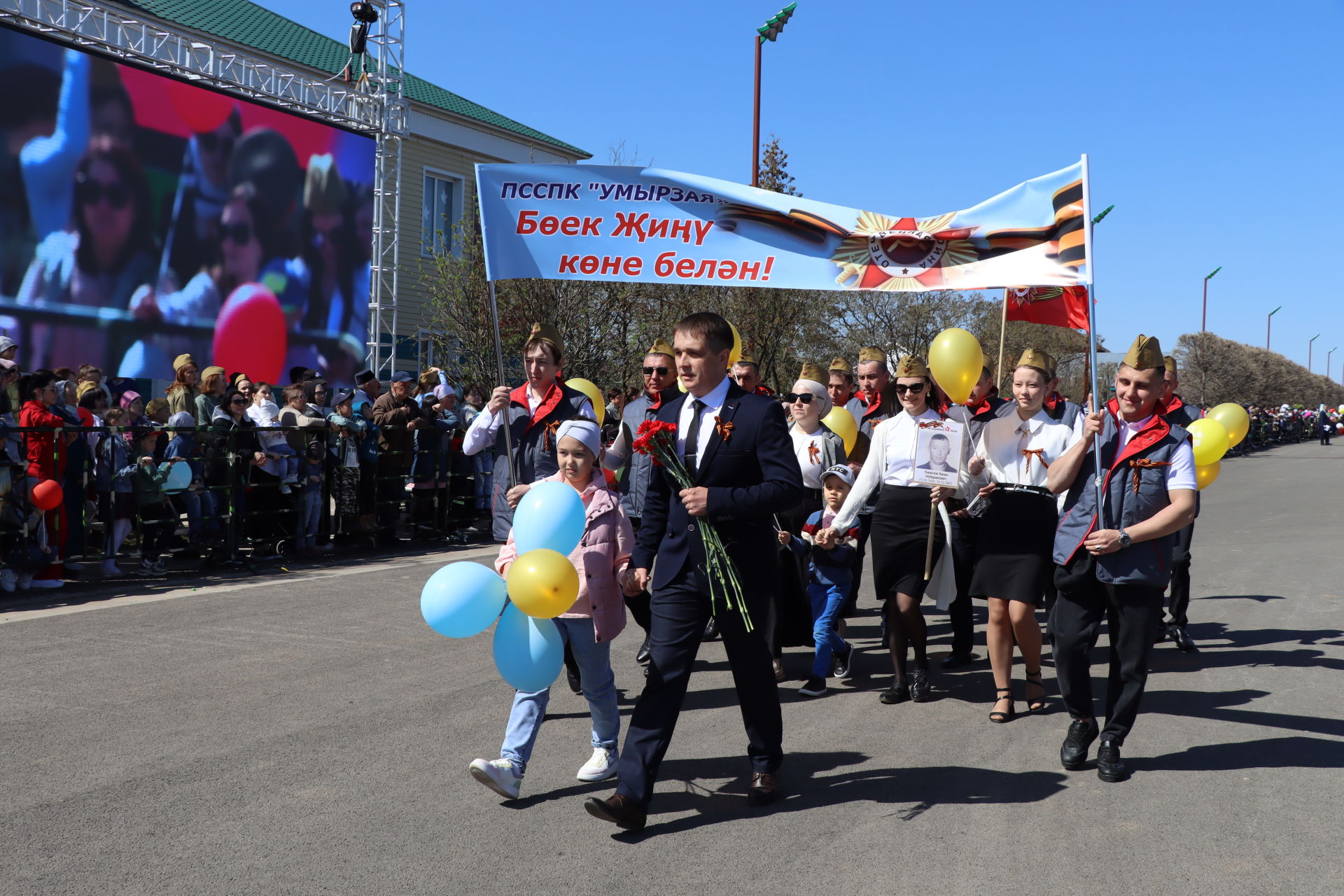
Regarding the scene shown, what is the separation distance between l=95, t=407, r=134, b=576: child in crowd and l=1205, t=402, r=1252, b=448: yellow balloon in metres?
8.95

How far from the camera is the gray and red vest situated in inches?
199

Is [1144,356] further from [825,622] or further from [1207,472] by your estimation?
[1207,472]

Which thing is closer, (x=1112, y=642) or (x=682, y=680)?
(x=682, y=680)

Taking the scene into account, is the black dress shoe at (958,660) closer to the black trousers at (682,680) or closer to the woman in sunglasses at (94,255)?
the black trousers at (682,680)

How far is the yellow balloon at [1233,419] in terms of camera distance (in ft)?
29.4

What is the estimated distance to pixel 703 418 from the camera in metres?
4.66

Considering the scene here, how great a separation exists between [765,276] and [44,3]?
13.8 m

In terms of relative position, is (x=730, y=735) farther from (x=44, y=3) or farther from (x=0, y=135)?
(x=44, y=3)

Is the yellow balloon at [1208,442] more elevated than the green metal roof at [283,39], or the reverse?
the green metal roof at [283,39]

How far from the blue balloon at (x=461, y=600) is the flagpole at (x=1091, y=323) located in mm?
2666

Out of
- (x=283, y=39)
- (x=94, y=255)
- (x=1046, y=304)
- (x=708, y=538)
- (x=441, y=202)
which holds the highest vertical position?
(x=283, y=39)

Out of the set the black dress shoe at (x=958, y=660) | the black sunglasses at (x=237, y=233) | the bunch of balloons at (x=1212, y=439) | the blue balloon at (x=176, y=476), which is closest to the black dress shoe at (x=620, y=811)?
the black dress shoe at (x=958, y=660)

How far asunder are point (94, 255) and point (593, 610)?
13.9m

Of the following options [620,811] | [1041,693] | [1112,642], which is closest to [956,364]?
[1041,693]
